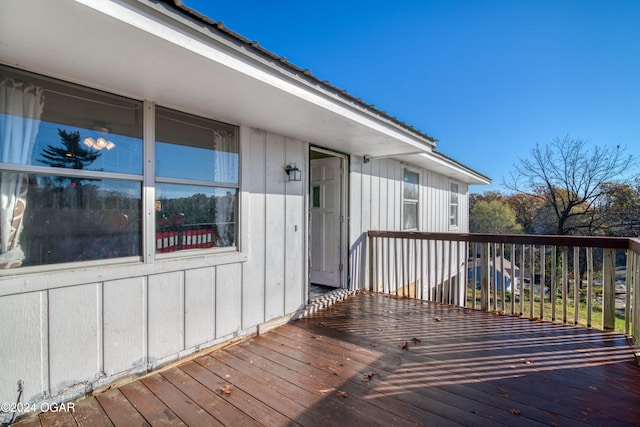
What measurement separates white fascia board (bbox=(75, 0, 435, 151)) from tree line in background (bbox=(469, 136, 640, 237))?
16743mm

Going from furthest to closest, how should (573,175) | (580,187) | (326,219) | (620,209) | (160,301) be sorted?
(573,175) < (580,187) < (620,209) < (326,219) < (160,301)

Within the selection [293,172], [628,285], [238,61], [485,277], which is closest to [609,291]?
[628,285]

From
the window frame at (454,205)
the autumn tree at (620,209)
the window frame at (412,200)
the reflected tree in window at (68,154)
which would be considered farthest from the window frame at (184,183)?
the autumn tree at (620,209)

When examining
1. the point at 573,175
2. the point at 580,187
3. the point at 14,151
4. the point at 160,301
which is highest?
the point at 573,175

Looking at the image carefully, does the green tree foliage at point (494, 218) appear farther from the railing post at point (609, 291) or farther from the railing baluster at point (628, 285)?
the railing baluster at point (628, 285)

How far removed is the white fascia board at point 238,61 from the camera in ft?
4.37

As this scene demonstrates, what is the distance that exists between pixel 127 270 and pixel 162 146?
111 centimetres

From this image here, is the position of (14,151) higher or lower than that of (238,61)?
lower

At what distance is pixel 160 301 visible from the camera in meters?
2.46

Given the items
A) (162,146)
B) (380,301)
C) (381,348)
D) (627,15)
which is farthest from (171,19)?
(627,15)

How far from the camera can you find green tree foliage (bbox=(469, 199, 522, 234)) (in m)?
22.1

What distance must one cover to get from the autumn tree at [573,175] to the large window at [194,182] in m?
17.6

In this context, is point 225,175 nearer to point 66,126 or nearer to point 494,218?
point 66,126

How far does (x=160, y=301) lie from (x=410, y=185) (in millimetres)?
5588
